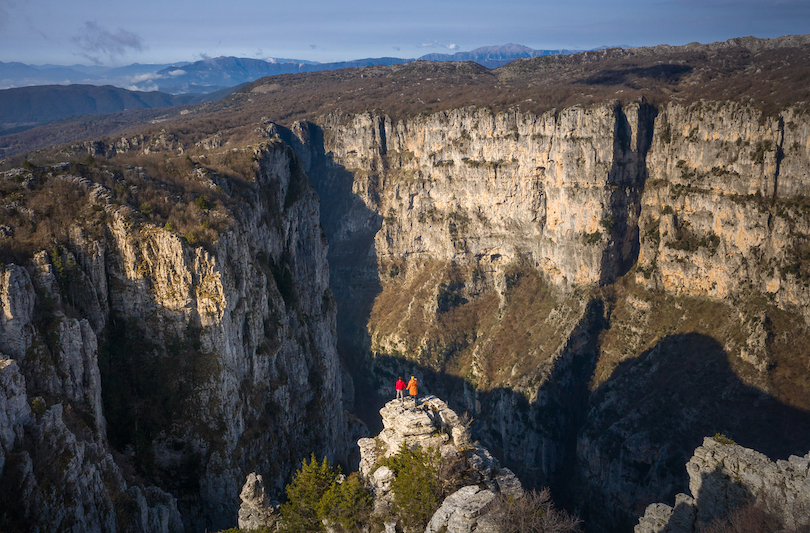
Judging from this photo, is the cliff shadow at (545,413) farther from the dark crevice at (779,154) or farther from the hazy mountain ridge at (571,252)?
the dark crevice at (779,154)

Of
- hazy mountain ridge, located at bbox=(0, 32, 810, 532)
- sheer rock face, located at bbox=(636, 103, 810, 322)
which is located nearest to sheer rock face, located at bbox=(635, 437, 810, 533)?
hazy mountain ridge, located at bbox=(0, 32, 810, 532)

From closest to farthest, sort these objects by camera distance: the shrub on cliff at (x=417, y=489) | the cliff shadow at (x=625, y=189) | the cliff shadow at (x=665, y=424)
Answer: the shrub on cliff at (x=417, y=489) → the cliff shadow at (x=665, y=424) → the cliff shadow at (x=625, y=189)

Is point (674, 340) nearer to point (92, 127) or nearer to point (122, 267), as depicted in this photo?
point (122, 267)

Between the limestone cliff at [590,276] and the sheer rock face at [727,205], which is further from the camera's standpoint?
the sheer rock face at [727,205]

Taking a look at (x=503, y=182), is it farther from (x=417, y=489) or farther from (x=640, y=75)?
(x=417, y=489)

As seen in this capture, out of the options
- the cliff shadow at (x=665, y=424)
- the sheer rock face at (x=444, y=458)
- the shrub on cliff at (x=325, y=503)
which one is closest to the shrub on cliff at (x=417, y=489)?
the sheer rock face at (x=444, y=458)

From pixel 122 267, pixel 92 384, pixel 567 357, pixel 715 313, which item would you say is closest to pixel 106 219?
pixel 122 267
